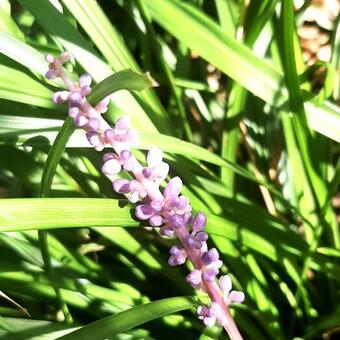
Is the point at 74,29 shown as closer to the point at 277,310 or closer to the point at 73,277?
the point at 73,277

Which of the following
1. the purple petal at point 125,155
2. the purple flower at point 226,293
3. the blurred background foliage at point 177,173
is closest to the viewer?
the purple petal at point 125,155

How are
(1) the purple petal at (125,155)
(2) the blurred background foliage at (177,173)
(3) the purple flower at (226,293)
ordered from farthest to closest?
(2) the blurred background foliage at (177,173), (3) the purple flower at (226,293), (1) the purple petal at (125,155)

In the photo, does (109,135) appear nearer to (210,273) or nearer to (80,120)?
(80,120)

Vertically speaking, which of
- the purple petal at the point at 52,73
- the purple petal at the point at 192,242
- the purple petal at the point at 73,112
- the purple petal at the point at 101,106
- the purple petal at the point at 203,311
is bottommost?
the purple petal at the point at 203,311

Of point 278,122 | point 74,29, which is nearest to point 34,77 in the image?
point 74,29

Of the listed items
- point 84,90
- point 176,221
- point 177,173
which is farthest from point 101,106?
point 177,173

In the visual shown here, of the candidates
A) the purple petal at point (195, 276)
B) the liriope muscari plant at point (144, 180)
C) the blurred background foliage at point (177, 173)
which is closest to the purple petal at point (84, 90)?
the liriope muscari plant at point (144, 180)

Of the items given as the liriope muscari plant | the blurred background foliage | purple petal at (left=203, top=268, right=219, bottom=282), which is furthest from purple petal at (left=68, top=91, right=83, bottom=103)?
purple petal at (left=203, top=268, right=219, bottom=282)

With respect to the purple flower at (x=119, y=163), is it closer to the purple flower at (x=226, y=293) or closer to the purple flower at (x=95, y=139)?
the purple flower at (x=95, y=139)

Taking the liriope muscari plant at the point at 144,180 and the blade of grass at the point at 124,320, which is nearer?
the liriope muscari plant at the point at 144,180
